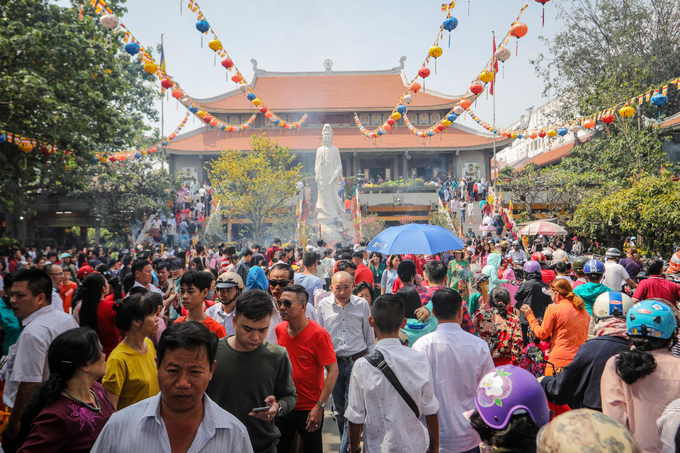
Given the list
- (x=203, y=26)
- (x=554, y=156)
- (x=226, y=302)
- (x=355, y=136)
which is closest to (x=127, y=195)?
(x=203, y=26)

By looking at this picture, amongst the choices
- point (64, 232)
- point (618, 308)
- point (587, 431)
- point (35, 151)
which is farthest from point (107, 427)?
point (64, 232)

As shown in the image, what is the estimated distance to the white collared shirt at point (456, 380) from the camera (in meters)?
2.64

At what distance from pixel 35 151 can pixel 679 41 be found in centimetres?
2689

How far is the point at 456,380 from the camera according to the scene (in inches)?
106

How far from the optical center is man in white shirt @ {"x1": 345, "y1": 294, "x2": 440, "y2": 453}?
241 cm

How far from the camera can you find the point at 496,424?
1.58m

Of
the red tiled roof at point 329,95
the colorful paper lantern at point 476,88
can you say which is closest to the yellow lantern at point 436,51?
the colorful paper lantern at point 476,88

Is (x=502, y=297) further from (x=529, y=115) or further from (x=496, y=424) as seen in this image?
(x=529, y=115)

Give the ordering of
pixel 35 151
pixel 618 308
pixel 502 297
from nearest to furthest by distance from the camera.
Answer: pixel 618 308
pixel 502 297
pixel 35 151

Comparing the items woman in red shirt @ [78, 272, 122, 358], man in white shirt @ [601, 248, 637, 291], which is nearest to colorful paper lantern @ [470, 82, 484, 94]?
man in white shirt @ [601, 248, 637, 291]

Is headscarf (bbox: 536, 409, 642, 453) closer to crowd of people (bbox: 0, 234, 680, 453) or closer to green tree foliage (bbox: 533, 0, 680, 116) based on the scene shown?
→ crowd of people (bbox: 0, 234, 680, 453)

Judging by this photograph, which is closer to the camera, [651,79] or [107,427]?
[107,427]

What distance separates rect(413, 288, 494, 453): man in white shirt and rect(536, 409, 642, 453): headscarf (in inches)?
57.3

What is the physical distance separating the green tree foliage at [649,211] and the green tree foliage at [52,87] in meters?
13.5
